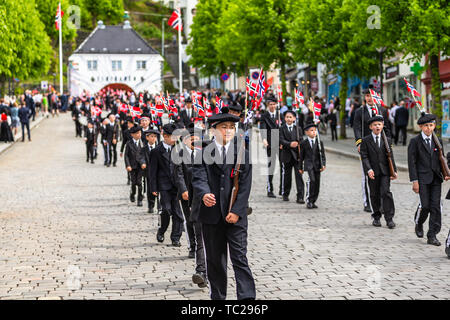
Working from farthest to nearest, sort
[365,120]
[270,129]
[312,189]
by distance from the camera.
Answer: [270,129] → [312,189] → [365,120]

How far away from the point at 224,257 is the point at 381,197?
5749 millimetres

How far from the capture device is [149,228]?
12773 millimetres

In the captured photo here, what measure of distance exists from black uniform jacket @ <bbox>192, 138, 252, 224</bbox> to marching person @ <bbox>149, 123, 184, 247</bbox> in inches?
141

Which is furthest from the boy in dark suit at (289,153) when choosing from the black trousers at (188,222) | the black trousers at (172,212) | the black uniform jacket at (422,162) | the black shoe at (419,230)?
the black trousers at (188,222)

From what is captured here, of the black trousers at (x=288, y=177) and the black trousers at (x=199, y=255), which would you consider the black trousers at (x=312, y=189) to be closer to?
the black trousers at (x=288, y=177)

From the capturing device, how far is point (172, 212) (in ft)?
36.1

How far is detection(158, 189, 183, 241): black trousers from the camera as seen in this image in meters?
11.0

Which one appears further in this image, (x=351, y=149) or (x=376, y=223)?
(x=351, y=149)

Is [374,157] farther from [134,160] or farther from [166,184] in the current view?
[134,160]

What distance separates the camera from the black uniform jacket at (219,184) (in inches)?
284

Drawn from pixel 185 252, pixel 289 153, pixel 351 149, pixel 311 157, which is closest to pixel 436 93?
pixel 351 149

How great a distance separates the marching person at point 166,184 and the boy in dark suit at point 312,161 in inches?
167

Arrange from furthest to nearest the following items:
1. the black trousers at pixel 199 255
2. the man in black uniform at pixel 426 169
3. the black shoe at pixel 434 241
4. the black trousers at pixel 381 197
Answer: the black trousers at pixel 381 197 < the man in black uniform at pixel 426 169 < the black shoe at pixel 434 241 < the black trousers at pixel 199 255
